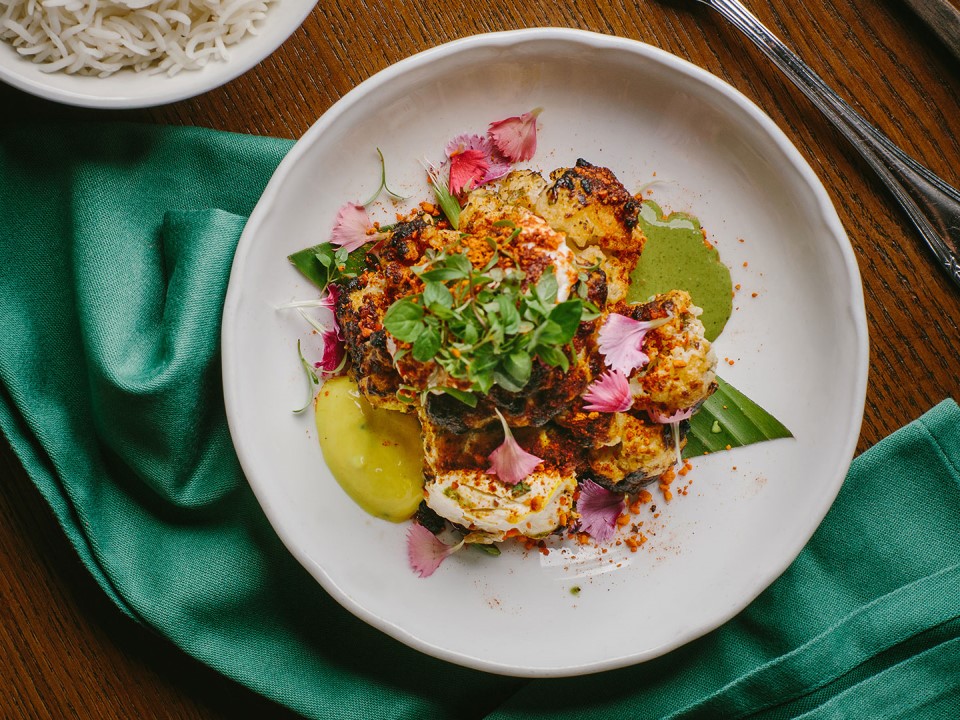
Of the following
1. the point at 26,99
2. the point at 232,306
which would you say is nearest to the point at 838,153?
the point at 232,306

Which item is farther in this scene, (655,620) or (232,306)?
(655,620)

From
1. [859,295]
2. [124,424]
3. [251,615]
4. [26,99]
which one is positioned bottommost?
[251,615]

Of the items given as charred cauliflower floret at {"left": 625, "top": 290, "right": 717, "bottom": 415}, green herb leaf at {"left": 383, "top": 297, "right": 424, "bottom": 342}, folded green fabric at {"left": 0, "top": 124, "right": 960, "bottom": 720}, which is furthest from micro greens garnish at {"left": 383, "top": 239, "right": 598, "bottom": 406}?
folded green fabric at {"left": 0, "top": 124, "right": 960, "bottom": 720}

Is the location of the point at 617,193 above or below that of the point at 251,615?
above

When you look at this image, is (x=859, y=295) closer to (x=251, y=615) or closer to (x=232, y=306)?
(x=232, y=306)

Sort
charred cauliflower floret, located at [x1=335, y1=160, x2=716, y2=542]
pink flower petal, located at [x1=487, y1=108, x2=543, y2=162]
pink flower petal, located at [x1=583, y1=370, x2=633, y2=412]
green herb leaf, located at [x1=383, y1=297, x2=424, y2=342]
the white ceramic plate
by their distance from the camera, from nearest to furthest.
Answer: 1. green herb leaf, located at [x1=383, y1=297, x2=424, y2=342]
2. charred cauliflower floret, located at [x1=335, y1=160, x2=716, y2=542]
3. pink flower petal, located at [x1=583, y1=370, x2=633, y2=412]
4. the white ceramic plate
5. pink flower petal, located at [x1=487, y1=108, x2=543, y2=162]

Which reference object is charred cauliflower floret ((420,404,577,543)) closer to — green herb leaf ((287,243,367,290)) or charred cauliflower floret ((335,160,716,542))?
charred cauliflower floret ((335,160,716,542))
